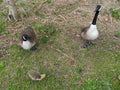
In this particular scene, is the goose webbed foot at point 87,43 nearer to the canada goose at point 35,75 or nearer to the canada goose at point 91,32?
the canada goose at point 91,32

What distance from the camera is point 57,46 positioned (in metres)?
5.94

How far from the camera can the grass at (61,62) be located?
527 cm

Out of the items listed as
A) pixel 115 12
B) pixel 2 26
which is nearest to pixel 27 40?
pixel 2 26

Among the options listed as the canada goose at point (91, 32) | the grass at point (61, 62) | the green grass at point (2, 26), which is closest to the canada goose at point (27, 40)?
the grass at point (61, 62)

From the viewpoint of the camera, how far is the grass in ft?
17.3

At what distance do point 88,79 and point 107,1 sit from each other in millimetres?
2742

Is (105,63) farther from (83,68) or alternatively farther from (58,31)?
(58,31)

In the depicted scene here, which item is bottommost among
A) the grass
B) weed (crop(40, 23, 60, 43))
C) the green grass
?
the grass

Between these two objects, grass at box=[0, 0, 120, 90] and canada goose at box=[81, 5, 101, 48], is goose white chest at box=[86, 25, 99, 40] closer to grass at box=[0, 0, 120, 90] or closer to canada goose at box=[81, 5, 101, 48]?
canada goose at box=[81, 5, 101, 48]

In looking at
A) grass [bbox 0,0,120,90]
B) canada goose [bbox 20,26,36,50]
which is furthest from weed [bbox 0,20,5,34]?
canada goose [bbox 20,26,36,50]

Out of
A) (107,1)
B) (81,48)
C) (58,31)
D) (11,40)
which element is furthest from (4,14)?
(107,1)

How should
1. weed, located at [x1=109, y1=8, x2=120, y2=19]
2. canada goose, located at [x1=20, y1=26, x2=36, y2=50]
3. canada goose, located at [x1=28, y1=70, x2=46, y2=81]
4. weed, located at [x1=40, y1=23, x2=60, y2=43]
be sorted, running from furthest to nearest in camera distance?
weed, located at [x1=109, y1=8, x2=120, y2=19], weed, located at [x1=40, y1=23, x2=60, y2=43], canada goose, located at [x1=20, y1=26, x2=36, y2=50], canada goose, located at [x1=28, y1=70, x2=46, y2=81]

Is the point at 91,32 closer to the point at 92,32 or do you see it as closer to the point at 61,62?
the point at 92,32

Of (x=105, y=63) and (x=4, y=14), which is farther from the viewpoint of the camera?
(x=4, y=14)
